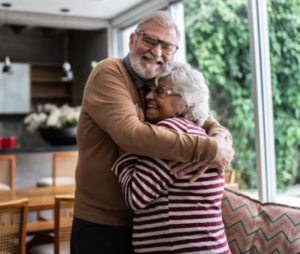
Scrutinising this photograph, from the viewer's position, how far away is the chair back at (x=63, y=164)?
3939 millimetres

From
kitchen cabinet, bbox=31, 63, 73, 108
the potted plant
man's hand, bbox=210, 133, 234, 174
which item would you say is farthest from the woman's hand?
kitchen cabinet, bbox=31, 63, 73, 108

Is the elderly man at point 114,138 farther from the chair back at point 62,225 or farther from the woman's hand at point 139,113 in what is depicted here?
the chair back at point 62,225

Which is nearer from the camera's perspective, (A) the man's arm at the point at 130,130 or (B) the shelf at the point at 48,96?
(A) the man's arm at the point at 130,130

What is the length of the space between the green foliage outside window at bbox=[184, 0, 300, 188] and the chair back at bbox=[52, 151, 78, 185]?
145cm

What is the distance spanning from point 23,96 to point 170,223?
5.87 meters

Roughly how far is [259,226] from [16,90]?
5.49 m

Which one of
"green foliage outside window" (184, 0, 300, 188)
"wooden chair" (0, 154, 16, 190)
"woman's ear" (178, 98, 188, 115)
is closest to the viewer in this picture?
"woman's ear" (178, 98, 188, 115)

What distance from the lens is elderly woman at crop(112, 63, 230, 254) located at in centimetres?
135

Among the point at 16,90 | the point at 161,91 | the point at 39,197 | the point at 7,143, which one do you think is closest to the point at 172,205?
the point at 161,91

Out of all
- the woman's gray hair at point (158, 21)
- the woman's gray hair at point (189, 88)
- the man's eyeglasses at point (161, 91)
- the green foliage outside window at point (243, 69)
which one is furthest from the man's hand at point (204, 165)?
the green foliage outside window at point (243, 69)

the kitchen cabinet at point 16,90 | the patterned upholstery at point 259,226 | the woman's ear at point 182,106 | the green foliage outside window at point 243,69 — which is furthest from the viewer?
the kitchen cabinet at point 16,90

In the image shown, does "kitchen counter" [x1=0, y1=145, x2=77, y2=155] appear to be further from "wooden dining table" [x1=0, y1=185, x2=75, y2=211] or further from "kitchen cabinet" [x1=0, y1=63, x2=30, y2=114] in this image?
"kitchen cabinet" [x1=0, y1=63, x2=30, y2=114]

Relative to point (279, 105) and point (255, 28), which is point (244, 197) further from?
point (255, 28)

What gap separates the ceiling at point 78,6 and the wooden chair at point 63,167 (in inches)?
80.8
